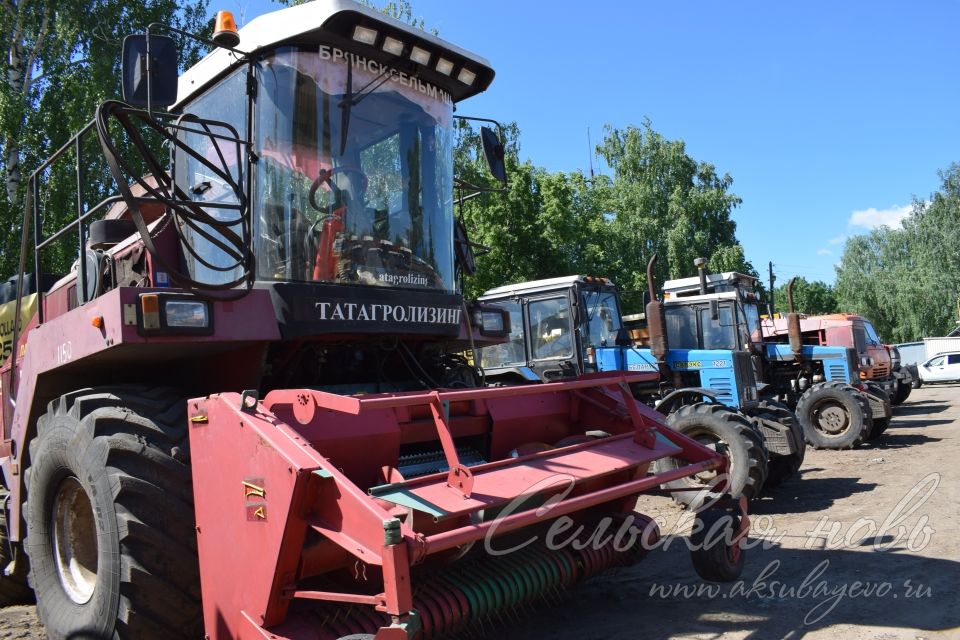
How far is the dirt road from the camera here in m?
3.81

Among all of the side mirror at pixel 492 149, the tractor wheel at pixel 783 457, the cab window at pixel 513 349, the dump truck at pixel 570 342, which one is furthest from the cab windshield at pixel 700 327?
the side mirror at pixel 492 149

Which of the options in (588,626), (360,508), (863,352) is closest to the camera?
(360,508)

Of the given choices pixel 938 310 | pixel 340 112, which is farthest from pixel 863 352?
pixel 938 310

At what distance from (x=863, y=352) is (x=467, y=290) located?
9.19 metres

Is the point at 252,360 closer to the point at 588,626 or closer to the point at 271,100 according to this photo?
the point at 271,100

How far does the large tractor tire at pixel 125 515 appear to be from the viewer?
2.95m

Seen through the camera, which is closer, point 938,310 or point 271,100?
point 271,100

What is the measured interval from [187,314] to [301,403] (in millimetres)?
789

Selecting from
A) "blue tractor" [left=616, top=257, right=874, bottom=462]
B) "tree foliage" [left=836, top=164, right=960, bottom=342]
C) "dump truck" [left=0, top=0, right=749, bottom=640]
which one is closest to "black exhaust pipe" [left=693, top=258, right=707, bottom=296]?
"blue tractor" [left=616, top=257, right=874, bottom=462]

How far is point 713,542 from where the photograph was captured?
4.08 m

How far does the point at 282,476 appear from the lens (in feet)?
8.70

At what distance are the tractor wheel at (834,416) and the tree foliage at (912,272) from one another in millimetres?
34322

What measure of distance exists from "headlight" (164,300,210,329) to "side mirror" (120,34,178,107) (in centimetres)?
87

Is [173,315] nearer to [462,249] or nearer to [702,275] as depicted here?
[462,249]
